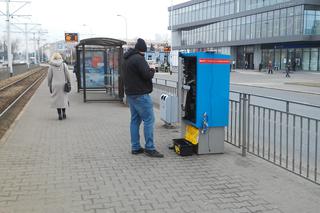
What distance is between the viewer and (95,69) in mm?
19375

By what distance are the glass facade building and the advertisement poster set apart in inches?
1073

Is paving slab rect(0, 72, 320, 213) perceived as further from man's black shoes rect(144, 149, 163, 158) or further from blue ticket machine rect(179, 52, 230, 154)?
blue ticket machine rect(179, 52, 230, 154)

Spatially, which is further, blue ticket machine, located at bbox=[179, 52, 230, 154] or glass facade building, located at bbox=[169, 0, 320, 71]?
glass facade building, located at bbox=[169, 0, 320, 71]

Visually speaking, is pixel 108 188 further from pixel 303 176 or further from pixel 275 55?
pixel 275 55

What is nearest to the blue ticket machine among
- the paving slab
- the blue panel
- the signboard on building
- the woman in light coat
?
the blue panel

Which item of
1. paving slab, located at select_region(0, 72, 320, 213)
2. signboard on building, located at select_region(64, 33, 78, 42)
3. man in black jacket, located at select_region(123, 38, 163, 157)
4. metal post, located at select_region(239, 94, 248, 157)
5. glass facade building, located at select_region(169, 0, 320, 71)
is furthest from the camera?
glass facade building, located at select_region(169, 0, 320, 71)

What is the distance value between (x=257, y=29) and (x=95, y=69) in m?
47.0

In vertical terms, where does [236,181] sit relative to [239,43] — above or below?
below

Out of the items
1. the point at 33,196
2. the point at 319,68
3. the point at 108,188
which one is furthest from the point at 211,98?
the point at 319,68

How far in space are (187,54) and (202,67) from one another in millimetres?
541

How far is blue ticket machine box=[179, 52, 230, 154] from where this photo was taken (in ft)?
23.4

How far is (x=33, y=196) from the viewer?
16.7 feet

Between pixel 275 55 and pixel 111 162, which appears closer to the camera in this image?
pixel 111 162

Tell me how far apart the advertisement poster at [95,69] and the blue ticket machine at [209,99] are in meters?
12.2
